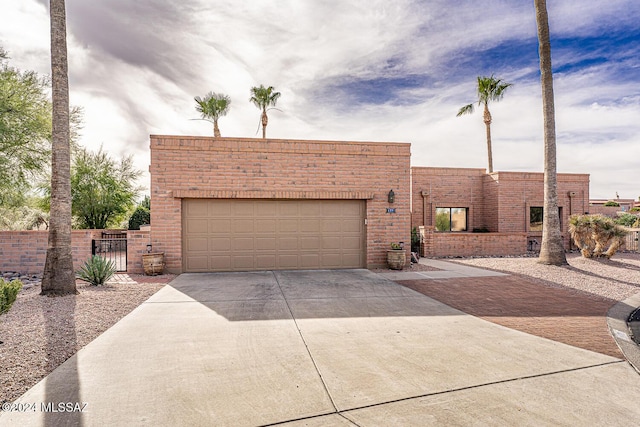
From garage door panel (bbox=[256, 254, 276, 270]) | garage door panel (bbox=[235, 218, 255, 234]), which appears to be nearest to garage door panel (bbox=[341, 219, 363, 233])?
garage door panel (bbox=[256, 254, 276, 270])

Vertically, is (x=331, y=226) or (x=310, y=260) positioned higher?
(x=331, y=226)

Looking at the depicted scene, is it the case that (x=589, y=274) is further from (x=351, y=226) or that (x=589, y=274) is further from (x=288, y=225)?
(x=288, y=225)

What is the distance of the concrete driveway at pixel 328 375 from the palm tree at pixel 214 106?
21315 mm

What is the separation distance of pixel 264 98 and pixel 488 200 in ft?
55.3

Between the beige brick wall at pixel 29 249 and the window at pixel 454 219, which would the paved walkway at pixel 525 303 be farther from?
the beige brick wall at pixel 29 249

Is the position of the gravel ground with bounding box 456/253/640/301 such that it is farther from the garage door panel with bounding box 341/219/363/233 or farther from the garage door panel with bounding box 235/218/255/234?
the garage door panel with bounding box 235/218/255/234

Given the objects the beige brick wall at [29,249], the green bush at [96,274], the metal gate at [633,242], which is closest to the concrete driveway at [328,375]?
the green bush at [96,274]

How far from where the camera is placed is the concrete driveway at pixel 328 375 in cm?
279

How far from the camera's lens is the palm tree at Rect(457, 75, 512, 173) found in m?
22.3

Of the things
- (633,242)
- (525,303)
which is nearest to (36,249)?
(525,303)

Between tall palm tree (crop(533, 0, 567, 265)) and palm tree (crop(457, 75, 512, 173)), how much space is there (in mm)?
11787

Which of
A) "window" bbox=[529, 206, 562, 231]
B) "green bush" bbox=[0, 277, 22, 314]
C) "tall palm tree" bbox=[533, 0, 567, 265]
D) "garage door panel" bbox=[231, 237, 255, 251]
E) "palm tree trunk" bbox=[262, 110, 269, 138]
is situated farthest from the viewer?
"palm tree trunk" bbox=[262, 110, 269, 138]

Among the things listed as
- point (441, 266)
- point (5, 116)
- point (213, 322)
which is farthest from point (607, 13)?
point (5, 116)

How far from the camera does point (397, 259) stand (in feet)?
35.1
